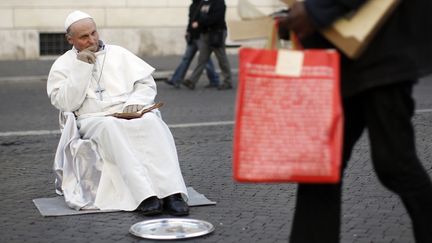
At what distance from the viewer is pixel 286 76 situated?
3.52 m

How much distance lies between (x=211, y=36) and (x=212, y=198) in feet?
26.7

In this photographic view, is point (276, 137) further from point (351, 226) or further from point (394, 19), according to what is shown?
point (351, 226)

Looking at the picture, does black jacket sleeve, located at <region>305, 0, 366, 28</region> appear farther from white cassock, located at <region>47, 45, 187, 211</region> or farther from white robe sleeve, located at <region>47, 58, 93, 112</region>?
white robe sleeve, located at <region>47, 58, 93, 112</region>

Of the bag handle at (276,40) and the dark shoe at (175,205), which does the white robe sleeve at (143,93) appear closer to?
the dark shoe at (175,205)

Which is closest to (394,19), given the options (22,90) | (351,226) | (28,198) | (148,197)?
(351,226)

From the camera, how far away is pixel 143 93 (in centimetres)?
632

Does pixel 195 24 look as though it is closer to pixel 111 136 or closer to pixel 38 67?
pixel 38 67

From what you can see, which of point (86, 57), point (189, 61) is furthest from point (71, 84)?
point (189, 61)

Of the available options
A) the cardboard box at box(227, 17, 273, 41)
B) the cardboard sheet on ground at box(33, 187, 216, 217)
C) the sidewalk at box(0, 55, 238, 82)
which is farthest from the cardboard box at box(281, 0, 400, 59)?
the sidewalk at box(0, 55, 238, 82)

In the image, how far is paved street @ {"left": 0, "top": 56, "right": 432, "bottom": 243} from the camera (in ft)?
17.5

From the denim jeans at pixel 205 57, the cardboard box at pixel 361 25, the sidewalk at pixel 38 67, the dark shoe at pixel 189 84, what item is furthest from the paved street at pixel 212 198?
the sidewalk at pixel 38 67

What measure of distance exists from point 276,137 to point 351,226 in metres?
2.02

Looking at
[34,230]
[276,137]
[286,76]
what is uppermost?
[286,76]

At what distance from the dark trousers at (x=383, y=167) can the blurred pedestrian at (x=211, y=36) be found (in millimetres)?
10061
